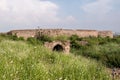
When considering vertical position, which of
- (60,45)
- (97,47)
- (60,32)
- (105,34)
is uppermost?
(60,32)

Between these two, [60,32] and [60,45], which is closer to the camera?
[60,45]

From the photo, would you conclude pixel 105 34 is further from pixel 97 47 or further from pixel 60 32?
pixel 97 47

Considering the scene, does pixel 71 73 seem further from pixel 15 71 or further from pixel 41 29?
pixel 41 29

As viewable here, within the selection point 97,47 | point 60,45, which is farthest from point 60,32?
point 60,45

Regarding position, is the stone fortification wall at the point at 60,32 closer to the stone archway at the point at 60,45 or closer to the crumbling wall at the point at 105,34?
the crumbling wall at the point at 105,34

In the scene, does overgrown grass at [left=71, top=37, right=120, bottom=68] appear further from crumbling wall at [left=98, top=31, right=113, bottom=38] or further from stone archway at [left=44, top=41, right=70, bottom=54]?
crumbling wall at [left=98, top=31, right=113, bottom=38]

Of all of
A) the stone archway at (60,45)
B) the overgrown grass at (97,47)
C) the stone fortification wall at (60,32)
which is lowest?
the overgrown grass at (97,47)

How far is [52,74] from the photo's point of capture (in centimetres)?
1052

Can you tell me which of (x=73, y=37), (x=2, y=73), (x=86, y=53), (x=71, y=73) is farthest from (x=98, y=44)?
(x=2, y=73)

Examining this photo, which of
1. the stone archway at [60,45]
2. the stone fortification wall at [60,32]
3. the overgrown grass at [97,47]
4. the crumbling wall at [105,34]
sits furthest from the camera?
the crumbling wall at [105,34]

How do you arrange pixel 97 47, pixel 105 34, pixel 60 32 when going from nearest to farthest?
pixel 97 47 < pixel 60 32 < pixel 105 34

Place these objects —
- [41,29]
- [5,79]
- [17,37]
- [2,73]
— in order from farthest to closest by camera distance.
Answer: [41,29] < [17,37] < [2,73] < [5,79]

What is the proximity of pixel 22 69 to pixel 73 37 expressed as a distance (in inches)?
1249

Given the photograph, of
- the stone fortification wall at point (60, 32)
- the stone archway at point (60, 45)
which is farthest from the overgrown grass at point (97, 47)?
the stone fortification wall at point (60, 32)
